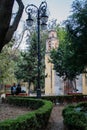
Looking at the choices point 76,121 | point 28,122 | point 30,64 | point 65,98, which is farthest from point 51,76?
point 28,122

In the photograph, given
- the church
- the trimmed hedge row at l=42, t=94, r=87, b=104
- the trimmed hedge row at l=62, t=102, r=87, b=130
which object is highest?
the church

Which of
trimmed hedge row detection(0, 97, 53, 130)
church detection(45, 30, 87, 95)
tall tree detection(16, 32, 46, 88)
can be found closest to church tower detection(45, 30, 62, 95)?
church detection(45, 30, 87, 95)

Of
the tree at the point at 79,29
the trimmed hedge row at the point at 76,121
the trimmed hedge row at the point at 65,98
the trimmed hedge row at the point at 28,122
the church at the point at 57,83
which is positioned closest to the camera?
the trimmed hedge row at the point at 28,122

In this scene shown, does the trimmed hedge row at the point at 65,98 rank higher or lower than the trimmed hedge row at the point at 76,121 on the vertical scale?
higher

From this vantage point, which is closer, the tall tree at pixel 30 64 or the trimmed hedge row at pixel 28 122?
the trimmed hedge row at pixel 28 122

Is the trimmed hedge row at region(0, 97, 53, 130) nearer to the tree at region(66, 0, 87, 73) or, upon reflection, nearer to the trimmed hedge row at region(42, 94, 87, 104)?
the tree at region(66, 0, 87, 73)

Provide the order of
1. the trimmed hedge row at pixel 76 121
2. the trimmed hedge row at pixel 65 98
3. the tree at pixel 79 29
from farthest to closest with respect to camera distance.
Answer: the trimmed hedge row at pixel 65 98, the tree at pixel 79 29, the trimmed hedge row at pixel 76 121

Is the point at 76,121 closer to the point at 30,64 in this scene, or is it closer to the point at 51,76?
the point at 30,64

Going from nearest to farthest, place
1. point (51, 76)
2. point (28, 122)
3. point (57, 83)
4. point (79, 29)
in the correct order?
1. point (28, 122)
2. point (79, 29)
3. point (57, 83)
4. point (51, 76)

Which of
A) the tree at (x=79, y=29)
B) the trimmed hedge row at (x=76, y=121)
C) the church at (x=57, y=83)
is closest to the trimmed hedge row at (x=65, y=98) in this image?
the tree at (x=79, y=29)

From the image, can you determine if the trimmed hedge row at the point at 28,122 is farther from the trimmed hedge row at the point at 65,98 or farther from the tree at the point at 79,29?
the trimmed hedge row at the point at 65,98

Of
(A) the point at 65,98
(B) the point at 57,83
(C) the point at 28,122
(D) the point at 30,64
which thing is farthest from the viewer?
(B) the point at 57,83

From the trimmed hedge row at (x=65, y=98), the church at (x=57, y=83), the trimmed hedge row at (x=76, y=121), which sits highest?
the church at (x=57, y=83)

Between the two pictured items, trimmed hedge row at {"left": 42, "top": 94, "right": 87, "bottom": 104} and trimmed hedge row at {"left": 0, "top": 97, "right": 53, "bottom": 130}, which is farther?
trimmed hedge row at {"left": 42, "top": 94, "right": 87, "bottom": 104}
